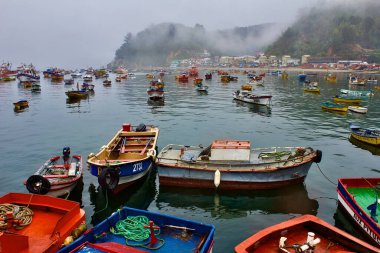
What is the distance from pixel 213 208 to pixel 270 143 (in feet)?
46.9

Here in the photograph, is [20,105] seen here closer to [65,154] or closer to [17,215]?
[65,154]

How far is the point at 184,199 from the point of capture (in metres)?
18.1

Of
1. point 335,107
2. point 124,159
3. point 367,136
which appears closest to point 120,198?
point 124,159

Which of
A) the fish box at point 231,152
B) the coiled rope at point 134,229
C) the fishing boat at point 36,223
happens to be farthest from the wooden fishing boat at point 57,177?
the fish box at point 231,152

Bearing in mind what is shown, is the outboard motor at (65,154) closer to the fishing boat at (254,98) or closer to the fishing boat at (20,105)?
the fishing boat at (254,98)

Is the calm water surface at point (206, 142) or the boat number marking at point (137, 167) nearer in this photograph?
the calm water surface at point (206, 142)

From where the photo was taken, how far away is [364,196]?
1536 centimetres

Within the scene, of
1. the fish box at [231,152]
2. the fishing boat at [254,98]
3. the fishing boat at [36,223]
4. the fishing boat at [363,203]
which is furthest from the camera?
the fishing boat at [254,98]

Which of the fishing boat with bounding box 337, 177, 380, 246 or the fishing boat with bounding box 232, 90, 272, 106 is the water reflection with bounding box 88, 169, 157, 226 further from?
the fishing boat with bounding box 232, 90, 272, 106

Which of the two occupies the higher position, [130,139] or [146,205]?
[130,139]

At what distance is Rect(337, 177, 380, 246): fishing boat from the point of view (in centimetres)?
1257

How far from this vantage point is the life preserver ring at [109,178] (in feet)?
53.7

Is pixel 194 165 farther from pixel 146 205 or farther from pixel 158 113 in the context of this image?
pixel 158 113

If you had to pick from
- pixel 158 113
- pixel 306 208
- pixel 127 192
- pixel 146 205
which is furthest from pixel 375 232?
pixel 158 113
